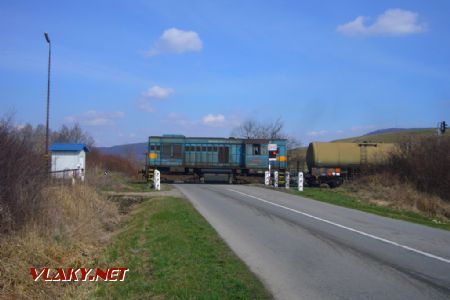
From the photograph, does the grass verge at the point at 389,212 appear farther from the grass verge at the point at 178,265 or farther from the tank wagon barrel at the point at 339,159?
the tank wagon barrel at the point at 339,159

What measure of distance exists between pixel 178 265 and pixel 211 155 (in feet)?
108

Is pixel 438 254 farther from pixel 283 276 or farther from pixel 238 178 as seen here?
pixel 238 178

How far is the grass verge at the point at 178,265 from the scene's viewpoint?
714 centimetres

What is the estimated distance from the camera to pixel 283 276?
8.15 metres

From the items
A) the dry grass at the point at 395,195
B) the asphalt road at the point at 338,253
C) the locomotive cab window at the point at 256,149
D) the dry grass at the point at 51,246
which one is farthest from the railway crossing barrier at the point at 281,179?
the dry grass at the point at 51,246

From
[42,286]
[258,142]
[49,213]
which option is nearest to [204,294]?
[42,286]

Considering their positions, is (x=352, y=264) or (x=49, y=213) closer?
(x=352, y=264)

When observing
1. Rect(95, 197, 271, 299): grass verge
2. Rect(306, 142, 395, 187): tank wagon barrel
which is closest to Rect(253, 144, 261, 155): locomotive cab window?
Rect(306, 142, 395, 187): tank wagon barrel

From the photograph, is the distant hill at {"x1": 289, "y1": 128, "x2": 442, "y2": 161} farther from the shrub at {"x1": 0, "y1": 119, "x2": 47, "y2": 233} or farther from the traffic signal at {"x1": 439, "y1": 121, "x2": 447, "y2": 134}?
the shrub at {"x1": 0, "y1": 119, "x2": 47, "y2": 233}

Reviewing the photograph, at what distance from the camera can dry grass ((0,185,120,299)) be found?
758 cm

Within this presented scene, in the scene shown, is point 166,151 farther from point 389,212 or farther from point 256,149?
point 389,212

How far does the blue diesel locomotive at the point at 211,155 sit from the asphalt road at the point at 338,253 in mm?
23753

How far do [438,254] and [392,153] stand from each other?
24.8 metres

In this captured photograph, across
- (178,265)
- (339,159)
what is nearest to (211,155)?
(339,159)
